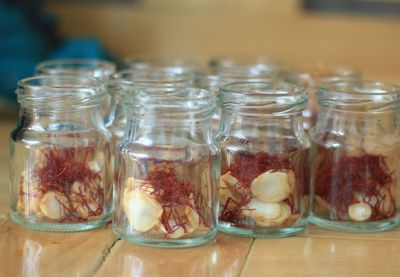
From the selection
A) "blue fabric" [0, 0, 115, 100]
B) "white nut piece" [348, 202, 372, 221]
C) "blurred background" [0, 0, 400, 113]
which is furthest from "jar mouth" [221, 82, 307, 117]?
"blurred background" [0, 0, 400, 113]

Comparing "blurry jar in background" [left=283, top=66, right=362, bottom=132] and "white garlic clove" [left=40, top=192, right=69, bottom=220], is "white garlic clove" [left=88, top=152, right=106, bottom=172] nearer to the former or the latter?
"white garlic clove" [left=40, top=192, right=69, bottom=220]

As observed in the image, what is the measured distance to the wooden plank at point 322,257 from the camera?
82 cm

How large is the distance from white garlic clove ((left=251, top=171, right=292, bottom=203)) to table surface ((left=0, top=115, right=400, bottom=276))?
5 cm

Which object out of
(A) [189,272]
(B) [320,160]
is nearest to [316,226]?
(B) [320,160]

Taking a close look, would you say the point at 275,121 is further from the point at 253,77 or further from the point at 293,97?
the point at 253,77

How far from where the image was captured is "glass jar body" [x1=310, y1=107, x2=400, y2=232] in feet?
3.06

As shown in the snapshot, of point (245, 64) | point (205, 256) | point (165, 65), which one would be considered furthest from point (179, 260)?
point (245, 64)

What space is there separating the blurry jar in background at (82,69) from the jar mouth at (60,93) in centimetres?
4

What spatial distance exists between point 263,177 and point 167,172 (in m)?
0.10

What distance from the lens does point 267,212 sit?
0.90m

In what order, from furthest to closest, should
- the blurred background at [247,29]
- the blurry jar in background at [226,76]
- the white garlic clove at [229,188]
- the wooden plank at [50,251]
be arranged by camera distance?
the blurred background at [247,29], the blurry jar in background at [226,76], the white garlic clove at [229,188], the wooden plank at [50,251]

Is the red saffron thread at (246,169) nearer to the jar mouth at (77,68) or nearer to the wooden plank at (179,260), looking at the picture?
the wooden plank at (179,260)

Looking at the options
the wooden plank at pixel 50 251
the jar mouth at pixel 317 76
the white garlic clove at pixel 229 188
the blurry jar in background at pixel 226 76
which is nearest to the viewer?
the wooden plank at pixel 50 251

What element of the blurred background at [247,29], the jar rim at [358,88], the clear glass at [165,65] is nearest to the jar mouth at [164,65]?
→ the clear glass at [165,65]
